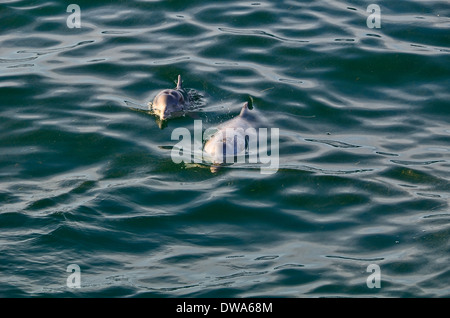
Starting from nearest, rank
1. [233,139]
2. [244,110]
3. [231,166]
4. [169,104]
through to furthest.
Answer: [231,166] < [233,139] < [244,110] < [169,104]

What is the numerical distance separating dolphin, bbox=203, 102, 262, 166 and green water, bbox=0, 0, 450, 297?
20cm

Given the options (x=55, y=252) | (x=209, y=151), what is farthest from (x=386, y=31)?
(x=55, y=252)

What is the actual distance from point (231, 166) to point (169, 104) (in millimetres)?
1373

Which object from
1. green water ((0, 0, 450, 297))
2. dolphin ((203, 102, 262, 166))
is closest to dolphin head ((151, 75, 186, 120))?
green water ((0, 0, 450, 297))

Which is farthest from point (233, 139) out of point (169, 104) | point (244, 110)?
point (169, 104)

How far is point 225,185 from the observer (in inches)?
384

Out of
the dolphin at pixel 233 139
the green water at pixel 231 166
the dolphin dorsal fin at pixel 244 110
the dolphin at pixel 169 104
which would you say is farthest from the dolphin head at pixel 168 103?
the dolphin dorsal fin at pixel 244 110

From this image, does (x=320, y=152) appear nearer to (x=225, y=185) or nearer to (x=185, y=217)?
(x=225, y=185)

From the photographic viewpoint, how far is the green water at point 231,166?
8.40 m

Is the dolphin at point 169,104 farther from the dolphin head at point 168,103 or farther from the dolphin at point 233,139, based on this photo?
the dolphin at point 233,139

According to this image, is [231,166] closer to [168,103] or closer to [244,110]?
[244,110]

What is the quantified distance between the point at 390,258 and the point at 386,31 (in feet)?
18.6

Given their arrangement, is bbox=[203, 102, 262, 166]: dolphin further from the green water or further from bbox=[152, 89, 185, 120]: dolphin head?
bbox=[152, 89, 185, 120]: dolphin head

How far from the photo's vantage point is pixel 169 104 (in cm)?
1095
